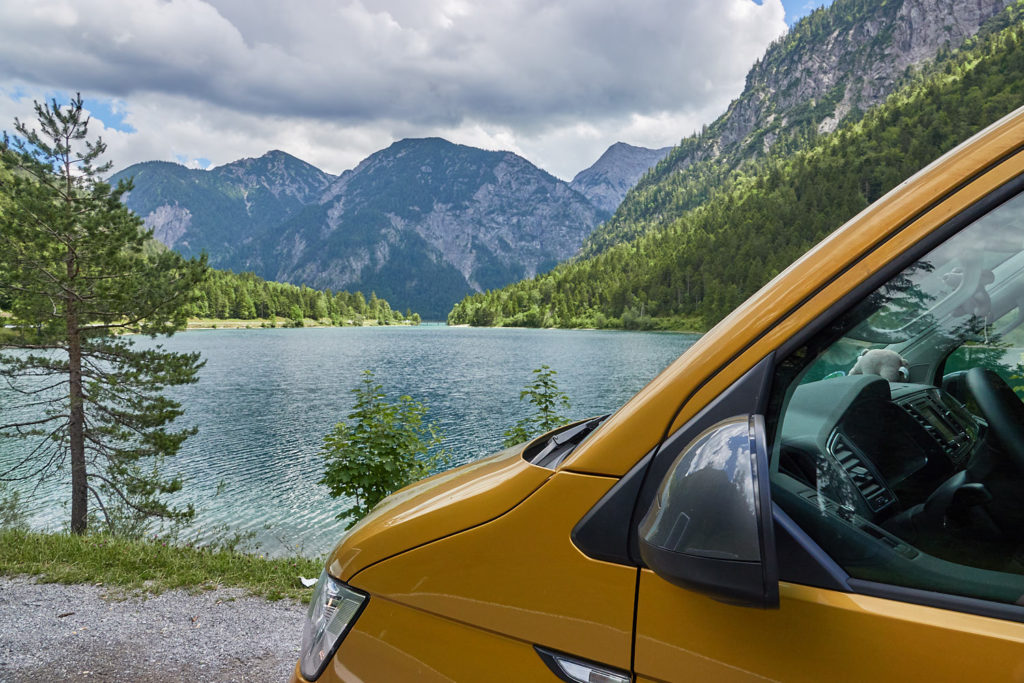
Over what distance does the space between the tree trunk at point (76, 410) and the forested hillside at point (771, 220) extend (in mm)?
93251

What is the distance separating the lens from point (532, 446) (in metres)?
1.88

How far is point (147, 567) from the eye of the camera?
578 centimetres

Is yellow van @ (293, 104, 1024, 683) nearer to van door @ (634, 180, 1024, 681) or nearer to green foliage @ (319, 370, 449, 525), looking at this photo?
van door @ (634, 180, 1024, 681)

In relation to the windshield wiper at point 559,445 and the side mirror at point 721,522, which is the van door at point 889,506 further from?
the windshield wiper at point 559,445

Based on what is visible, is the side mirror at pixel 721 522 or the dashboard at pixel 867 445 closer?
the side mirror at pixel 721 522

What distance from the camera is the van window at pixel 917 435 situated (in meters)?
1.00

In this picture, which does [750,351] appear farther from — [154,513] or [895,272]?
[154,513]

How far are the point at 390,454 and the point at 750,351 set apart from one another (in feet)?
26.5

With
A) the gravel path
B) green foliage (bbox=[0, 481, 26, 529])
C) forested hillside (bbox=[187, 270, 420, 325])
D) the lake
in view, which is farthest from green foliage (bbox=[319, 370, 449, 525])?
forested hillside (bbox=[187, 270, 420, 325])

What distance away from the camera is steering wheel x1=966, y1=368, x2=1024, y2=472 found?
3.89ft

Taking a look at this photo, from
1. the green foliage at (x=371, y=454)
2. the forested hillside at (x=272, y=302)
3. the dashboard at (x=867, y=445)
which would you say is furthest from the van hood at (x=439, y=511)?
the forested hillside at (x=272, y=302)

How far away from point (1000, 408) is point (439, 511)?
1318 mm

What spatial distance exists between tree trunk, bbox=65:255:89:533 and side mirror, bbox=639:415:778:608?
52.3ft

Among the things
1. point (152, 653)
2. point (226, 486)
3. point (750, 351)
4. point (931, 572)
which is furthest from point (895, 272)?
point (226, 486)
